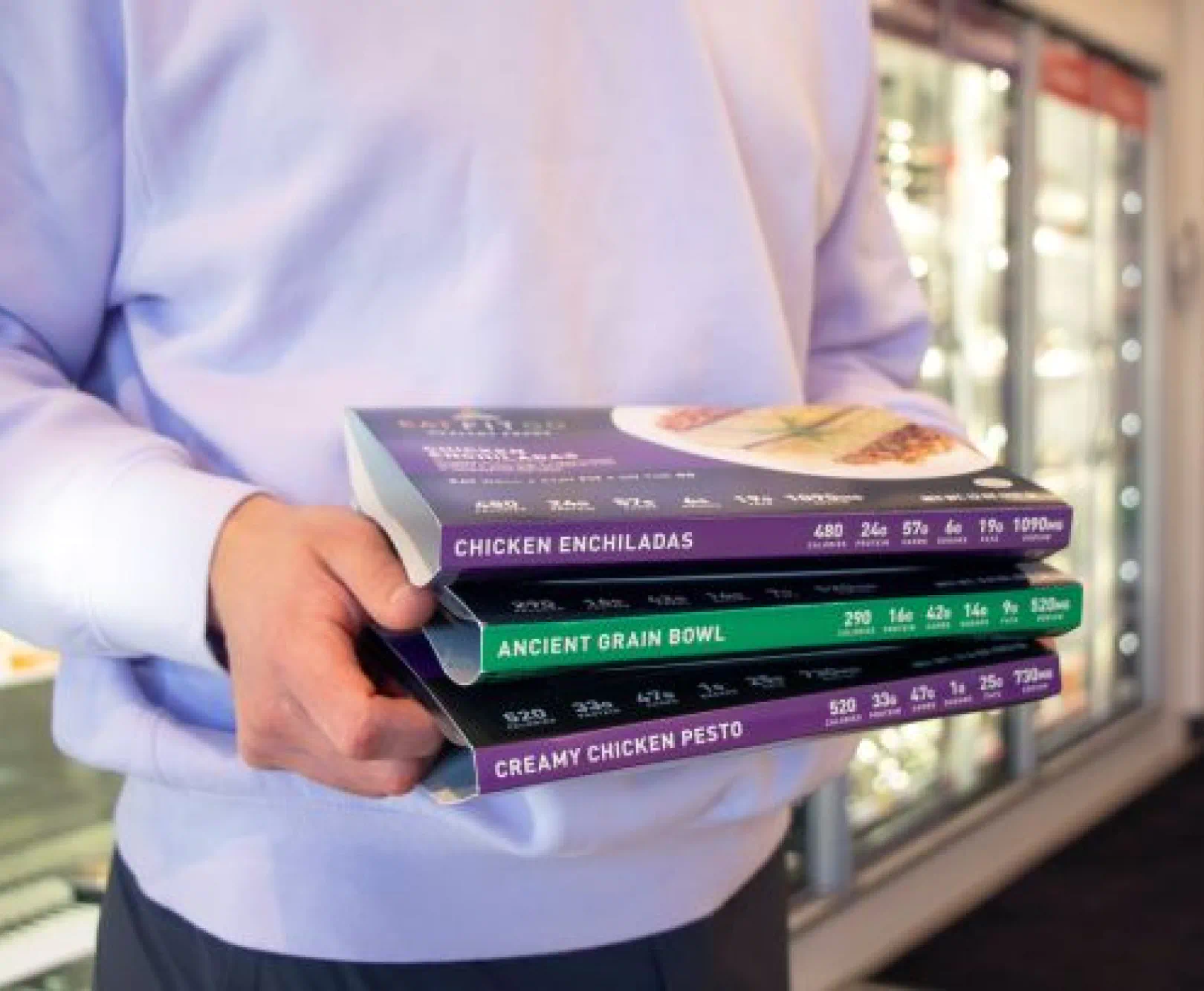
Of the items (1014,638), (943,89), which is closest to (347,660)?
(1014,638)

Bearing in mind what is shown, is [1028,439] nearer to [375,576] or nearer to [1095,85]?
[1095,85]

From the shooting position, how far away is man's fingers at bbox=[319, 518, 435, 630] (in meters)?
0.52

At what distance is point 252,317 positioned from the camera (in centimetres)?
70

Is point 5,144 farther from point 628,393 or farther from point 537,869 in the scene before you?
point 537,869

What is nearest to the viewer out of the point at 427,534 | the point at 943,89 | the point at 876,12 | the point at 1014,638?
the point at 427,534

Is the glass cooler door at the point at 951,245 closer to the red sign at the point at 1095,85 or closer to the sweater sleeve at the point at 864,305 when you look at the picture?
the red sign at the point at 1095,85

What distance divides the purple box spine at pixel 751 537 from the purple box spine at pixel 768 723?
0.20 ft

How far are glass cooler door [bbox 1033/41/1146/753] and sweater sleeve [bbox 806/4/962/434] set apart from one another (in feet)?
12.0

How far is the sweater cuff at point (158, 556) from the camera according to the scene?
606mm

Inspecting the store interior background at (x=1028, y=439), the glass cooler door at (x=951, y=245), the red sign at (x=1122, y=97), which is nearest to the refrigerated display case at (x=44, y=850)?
the store interior background at (x=1028, y=439)

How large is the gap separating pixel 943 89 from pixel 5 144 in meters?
3.40

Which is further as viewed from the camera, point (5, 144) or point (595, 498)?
point (5, 144)

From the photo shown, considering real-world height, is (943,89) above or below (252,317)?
above

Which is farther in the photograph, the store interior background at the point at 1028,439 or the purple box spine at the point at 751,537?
the store interior background at the point at 1028,439
